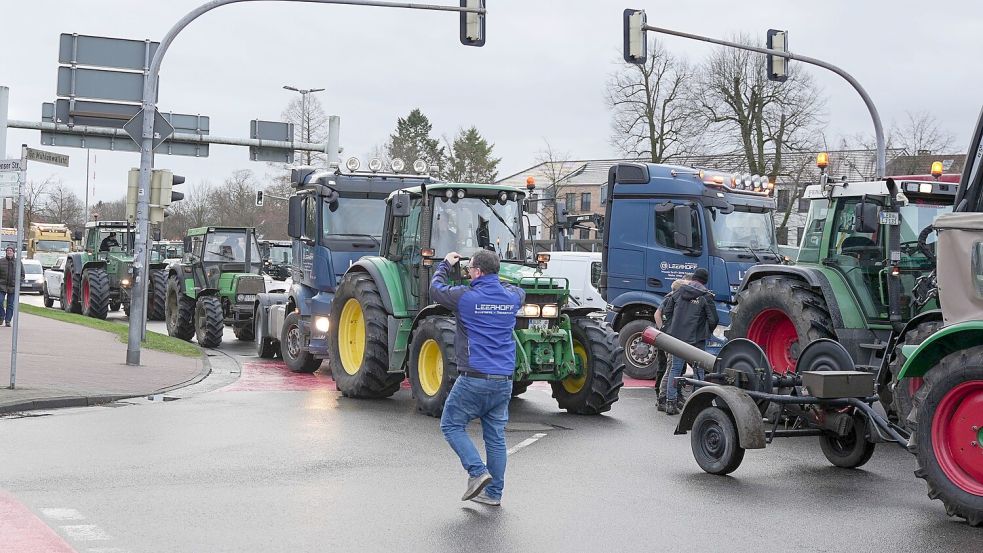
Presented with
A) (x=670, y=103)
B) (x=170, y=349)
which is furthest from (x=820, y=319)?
(x=670, y=103)

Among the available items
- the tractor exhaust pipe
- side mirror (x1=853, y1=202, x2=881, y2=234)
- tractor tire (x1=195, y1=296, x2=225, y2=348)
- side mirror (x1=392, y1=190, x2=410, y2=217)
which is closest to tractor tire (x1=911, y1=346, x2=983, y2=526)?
the tractor exhaust pipe

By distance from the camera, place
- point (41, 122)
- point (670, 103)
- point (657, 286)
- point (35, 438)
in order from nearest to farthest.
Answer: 1. point (35, 438)
2. point (657, 286)
3. point (41, 122)
4. point (670, 103)

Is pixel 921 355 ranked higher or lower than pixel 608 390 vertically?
higher

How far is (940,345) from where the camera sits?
823 centimetres

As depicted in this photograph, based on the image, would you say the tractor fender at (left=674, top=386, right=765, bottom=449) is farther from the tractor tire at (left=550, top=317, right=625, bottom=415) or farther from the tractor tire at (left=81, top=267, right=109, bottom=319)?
the tractor tire at (left=81, top=267, right=109, bottom=319)

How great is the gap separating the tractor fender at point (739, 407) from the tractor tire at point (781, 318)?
3243 mm

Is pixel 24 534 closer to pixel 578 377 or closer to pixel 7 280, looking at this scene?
pixel 578 377

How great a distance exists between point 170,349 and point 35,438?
10.7 m

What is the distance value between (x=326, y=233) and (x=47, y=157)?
4659mm

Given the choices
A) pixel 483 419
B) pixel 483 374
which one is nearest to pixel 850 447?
pixel 483 419

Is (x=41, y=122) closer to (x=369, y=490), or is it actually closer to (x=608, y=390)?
(x=608, y=390)

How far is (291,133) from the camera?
110 feet

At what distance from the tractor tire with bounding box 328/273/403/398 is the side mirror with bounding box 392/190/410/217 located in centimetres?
127

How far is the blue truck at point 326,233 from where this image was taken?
724 inches
